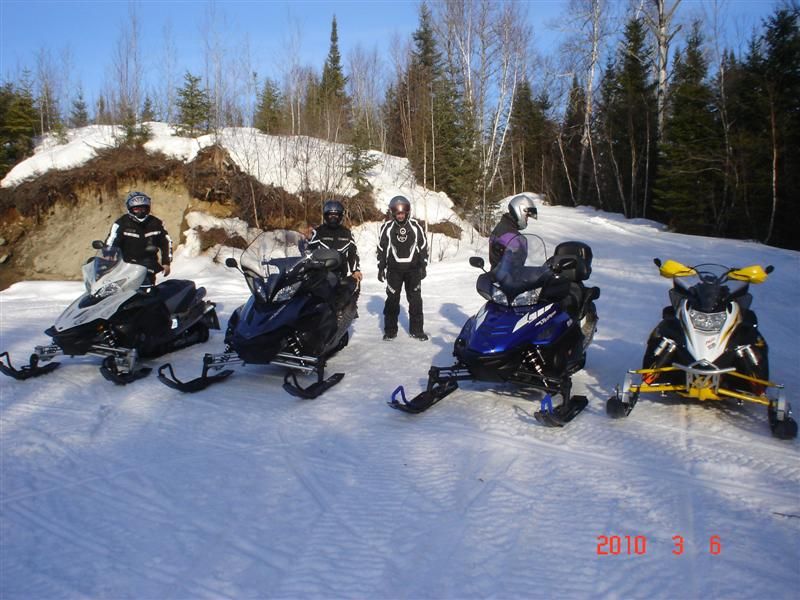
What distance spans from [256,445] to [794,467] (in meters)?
3.36

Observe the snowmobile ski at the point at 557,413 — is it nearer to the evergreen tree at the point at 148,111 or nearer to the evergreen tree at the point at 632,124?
the evergreen tree at the point at 148,111

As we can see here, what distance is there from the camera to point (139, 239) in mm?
6914

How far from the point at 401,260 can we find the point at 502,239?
6.34 feet

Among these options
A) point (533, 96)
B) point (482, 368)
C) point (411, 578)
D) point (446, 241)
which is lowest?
point (411, 578)

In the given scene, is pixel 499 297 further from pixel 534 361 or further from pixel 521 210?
pixel 521 210

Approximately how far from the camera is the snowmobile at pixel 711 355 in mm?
4129

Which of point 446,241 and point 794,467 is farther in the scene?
point 446,241

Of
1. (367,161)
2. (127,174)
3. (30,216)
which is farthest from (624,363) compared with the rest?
(30,216)

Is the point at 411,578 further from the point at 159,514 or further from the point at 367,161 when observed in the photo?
the point at 367,161

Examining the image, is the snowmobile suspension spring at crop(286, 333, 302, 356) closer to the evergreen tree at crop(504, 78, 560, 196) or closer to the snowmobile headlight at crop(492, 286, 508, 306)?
the snowmobile headlight at crop(492, 286, 508, 306)

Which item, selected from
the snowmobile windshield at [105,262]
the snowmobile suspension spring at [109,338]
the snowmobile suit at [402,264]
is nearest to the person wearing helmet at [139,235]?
the snowmobile windshield at [105,262]

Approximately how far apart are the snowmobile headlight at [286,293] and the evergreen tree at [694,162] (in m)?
18.6

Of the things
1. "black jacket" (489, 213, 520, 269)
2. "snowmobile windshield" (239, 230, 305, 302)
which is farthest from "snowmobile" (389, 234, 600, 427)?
"snowmobile windshield" (239, 230, 305, 302)

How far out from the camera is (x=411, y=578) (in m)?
2.51
